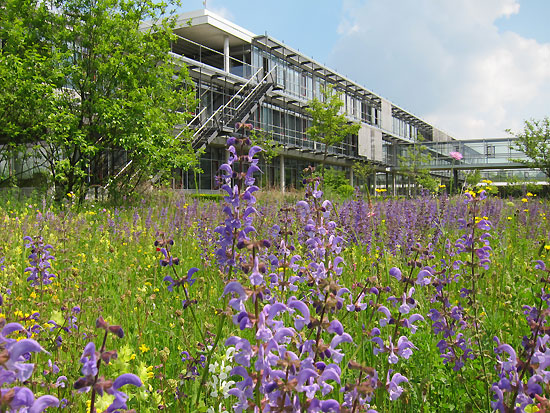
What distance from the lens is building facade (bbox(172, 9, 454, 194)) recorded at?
2776 centimetres

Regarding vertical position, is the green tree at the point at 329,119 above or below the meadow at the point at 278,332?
above

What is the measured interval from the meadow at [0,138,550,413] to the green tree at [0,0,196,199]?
28.9 feet

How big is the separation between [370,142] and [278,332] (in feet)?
169

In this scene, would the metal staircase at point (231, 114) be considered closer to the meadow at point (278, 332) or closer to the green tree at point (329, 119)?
the green tree at point (329, 119)

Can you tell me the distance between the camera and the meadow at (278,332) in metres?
1.23

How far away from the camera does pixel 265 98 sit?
114 feet

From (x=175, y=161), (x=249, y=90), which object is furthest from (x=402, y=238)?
(x=249, y=90)

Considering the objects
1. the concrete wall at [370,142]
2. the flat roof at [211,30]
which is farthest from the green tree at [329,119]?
the concrete wall at [370,142]

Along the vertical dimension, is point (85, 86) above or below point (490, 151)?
below

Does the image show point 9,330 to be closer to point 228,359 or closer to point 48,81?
point 228,359

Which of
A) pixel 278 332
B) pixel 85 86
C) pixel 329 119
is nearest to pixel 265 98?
pixel 329 119

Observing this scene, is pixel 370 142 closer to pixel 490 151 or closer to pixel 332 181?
pixel 490 151

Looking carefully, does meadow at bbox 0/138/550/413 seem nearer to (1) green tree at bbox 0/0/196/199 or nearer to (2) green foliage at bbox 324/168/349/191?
(1) green tree at bbox 0/0/196/199

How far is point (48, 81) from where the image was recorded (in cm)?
1311
